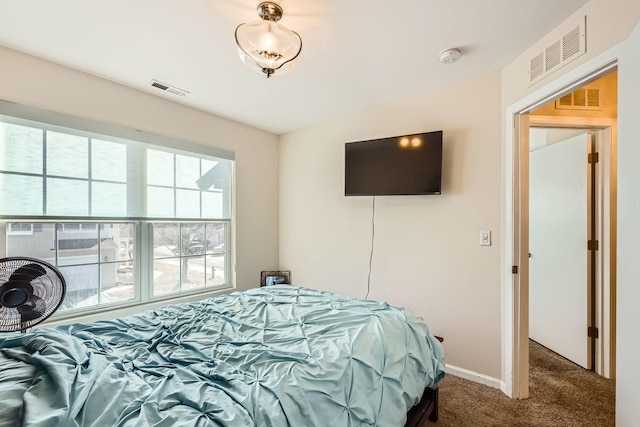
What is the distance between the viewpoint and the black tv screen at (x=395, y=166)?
2375mm

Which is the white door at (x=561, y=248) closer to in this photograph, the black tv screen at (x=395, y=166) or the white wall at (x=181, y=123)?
the black tv screen at (x=395, y=166)

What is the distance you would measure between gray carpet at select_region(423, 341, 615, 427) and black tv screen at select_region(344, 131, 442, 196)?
1514mm

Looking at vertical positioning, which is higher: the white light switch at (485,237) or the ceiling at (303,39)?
the ceiling at (303,39)

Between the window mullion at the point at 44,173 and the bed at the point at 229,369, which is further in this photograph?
the window mullion at the point at 44,173

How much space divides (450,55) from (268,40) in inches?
48.8

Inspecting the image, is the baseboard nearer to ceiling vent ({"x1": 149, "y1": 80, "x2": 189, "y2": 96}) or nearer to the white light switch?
the white light switch

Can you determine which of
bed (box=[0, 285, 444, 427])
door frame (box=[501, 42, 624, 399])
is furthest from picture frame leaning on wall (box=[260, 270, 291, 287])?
door frame (box=[501, 42, 624, 399])

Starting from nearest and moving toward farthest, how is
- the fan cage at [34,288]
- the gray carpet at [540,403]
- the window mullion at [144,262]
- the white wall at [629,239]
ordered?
the white wall at [629,239], the fan cage at [34,288], the gray carpet at [540,403], the window mullion at [144,262]

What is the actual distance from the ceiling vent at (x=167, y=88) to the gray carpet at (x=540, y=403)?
313 cm

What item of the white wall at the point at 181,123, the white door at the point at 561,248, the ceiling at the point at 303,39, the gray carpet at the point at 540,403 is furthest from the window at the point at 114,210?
the white door at the point at 561,248

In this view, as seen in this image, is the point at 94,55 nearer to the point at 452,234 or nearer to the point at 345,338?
the point at 345,338

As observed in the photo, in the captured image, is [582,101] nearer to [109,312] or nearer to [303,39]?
[303,39]

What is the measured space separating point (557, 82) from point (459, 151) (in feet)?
2.54

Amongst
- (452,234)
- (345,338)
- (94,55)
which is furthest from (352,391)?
→ (94,55)
